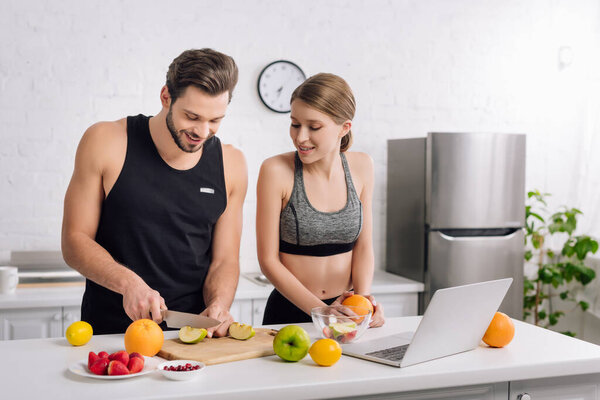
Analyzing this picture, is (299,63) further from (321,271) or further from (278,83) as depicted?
(321,271)

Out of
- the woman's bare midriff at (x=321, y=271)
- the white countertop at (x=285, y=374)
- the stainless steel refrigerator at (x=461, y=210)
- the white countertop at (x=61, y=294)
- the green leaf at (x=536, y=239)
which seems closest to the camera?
the white countertop at (x=285, y=374)

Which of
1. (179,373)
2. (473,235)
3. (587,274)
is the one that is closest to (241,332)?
(179,373)

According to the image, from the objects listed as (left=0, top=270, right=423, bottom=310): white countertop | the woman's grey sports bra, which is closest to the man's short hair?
the woman's grey sports bra

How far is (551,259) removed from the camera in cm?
444

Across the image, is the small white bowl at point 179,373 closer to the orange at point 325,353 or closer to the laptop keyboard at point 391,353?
the orange at point 325,353

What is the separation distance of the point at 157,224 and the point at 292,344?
68 cm

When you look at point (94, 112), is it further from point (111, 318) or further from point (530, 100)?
point (530, 100)

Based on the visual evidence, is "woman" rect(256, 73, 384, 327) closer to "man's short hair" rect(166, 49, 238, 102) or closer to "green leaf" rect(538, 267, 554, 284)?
"man's short hair" rect(166, 49, 238, 102)

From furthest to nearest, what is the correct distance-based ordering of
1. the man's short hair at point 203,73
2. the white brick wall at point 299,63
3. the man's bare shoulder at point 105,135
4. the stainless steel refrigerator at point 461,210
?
1. the stainless steel refrigerator at point 461,210
2. the white brick wall at point 299,63
3. the man's bare shoulder at point 105,135
4. the man's short hair at point 203,73

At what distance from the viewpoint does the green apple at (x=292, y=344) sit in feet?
5.26

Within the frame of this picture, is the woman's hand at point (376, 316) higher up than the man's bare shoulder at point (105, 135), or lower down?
lower down

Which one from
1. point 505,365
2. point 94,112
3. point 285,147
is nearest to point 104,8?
point 94,112

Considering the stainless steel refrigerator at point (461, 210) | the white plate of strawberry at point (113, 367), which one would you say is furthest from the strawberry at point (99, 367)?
the stainless steel refrigerator at point (461, 210)

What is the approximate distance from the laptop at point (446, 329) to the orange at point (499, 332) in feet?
0.07
